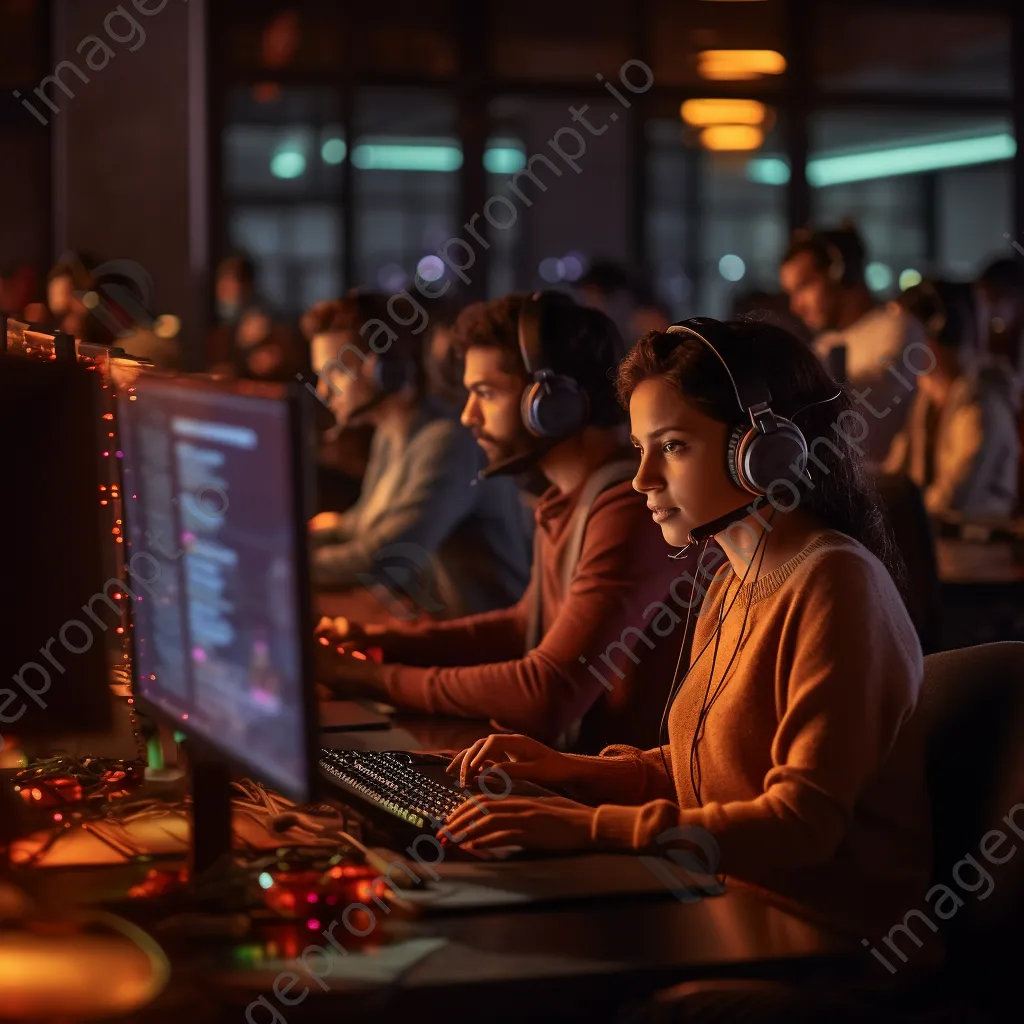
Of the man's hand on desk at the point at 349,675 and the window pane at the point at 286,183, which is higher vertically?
the window pane at the point at 286,183

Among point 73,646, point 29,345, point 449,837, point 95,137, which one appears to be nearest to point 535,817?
point 449,837

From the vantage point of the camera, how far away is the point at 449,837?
1.61 meters

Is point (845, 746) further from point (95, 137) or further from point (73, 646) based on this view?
point (95, 137)

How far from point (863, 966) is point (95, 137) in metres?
7.11

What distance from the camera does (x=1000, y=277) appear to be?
6539mm

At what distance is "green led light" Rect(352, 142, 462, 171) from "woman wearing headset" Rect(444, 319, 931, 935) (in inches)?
252

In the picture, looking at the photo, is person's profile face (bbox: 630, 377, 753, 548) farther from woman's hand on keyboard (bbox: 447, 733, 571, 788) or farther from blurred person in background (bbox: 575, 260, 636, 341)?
blurred person in background (bbox: 575, 260, 636, 341)

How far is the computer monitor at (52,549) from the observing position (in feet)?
5.67

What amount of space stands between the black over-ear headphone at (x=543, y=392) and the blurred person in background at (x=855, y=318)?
2.93 meters

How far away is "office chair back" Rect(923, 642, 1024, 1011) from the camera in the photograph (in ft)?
4.96

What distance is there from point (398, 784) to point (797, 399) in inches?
24.8

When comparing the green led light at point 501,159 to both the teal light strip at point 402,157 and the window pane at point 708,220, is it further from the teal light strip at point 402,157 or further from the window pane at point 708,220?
the window pane at point 708,220

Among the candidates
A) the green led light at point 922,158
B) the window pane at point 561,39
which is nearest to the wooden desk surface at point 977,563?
the window pane at point 561,39

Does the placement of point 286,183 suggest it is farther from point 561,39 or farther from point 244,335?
point 561,39
